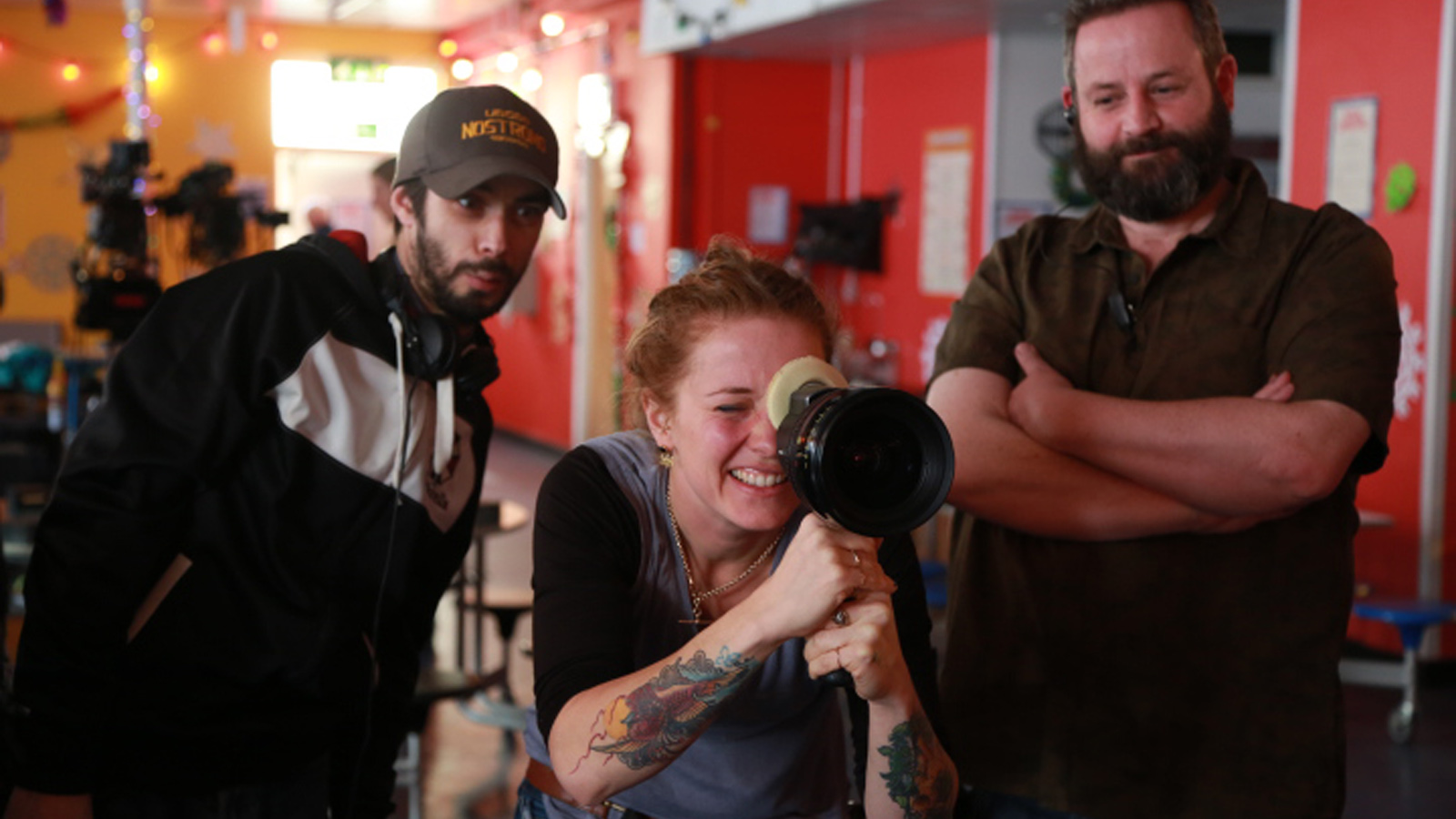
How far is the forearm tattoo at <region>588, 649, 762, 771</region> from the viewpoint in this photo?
1362 millimetres

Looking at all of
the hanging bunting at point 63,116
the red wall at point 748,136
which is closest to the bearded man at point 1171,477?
the red wall at point 748,136

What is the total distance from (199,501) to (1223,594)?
1202mm

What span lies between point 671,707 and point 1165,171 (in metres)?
0.87

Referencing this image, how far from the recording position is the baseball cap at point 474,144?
6.31ft

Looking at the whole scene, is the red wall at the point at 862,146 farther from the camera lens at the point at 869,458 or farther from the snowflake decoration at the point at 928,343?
the camera lens at the point at 869,458

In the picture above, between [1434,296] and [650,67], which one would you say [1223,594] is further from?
[650,67]

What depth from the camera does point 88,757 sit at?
68.2 inches

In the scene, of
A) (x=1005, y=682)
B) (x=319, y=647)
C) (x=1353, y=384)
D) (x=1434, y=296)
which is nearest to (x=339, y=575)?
(x=319, y=647)

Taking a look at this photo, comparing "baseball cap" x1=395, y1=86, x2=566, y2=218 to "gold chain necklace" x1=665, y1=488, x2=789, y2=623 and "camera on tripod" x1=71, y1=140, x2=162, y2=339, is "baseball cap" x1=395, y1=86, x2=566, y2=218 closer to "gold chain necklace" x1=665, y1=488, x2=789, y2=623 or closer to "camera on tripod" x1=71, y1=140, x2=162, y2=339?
"gold chain necklace" x1=665, y1=488, x2=789, y2=623

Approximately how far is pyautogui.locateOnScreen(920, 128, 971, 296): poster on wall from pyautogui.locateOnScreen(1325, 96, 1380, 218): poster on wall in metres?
2.32

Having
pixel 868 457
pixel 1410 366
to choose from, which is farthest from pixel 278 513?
pixel 1410 366

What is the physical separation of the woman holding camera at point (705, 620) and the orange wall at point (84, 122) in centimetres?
1075

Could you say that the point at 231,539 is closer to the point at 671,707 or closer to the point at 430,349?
the point at 430,349

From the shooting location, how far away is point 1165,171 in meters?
1.74
